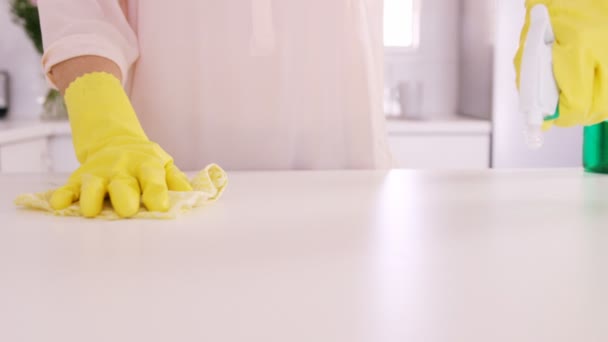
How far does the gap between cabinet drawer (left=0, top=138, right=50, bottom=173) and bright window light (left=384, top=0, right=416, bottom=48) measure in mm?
1601

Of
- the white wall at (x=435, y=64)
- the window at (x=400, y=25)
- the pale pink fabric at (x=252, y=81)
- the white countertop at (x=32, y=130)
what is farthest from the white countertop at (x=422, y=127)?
the pale pink fabric at (x=252, y=81)

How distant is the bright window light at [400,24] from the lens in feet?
11.5

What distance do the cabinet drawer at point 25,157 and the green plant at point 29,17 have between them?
550 mm

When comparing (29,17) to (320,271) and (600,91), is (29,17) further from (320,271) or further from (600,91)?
(320,271)

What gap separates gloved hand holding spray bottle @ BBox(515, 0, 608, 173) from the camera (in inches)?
34.3

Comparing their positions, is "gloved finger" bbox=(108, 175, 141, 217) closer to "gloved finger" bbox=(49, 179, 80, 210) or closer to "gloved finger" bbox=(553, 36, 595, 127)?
"gloved finger" bbox=(49, 179, 80, 210)

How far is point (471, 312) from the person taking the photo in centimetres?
44

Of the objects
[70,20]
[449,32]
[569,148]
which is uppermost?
[70,20]

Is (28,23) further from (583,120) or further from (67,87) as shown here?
(583,120)

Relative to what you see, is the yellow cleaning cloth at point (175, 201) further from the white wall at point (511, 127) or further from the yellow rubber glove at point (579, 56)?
the white wall at point (511, 127)

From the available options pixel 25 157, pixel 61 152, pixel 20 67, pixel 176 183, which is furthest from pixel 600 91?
pixel 20 67

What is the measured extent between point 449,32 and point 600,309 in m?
3.16

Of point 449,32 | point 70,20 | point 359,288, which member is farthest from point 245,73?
point 449,32

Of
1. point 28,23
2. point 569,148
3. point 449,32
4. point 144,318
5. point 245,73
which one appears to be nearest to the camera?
point 144,318
